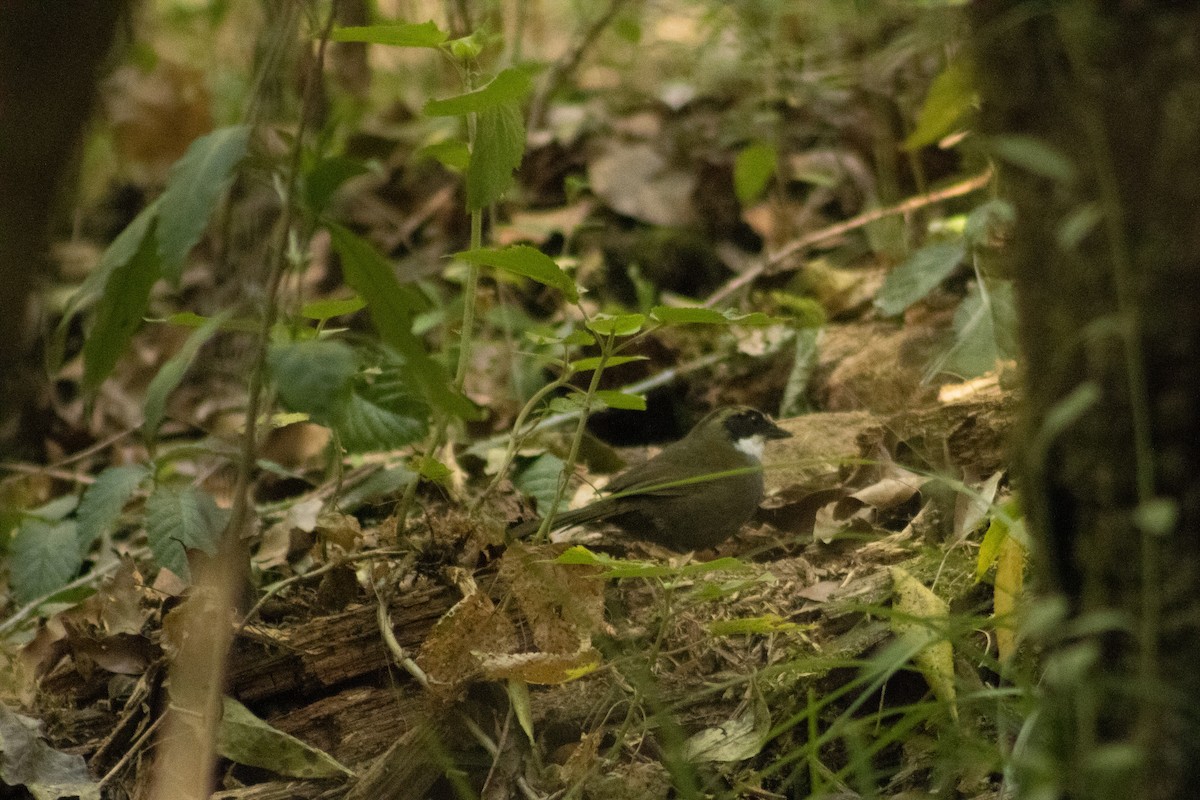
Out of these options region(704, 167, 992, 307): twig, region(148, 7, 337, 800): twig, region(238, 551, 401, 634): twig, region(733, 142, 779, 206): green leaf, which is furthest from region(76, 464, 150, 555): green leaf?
region(733, 142, 779, 206): green leaf

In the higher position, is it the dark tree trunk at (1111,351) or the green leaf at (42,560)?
the dark tree trunk at (1111,351)

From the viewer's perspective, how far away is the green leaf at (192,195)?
1775mm

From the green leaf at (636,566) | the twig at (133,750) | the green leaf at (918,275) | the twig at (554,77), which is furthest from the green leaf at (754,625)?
the twig at (554,77)

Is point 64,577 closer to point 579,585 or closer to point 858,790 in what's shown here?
point 579,585

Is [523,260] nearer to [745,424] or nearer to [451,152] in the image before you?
[451,152]

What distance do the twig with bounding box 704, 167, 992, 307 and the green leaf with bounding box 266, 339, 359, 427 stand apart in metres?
3.29

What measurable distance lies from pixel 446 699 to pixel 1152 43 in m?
2.02

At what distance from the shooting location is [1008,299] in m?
3.87

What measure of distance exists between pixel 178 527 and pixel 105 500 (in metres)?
0.25

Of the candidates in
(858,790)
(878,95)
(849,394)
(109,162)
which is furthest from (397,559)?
(109,162)

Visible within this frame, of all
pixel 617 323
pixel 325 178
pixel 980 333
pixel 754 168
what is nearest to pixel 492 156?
pixel 617 323

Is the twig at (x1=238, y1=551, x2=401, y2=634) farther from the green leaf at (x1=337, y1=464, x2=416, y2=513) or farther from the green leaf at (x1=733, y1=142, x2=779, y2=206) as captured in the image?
the green leaf at (x1=733, y1=142, x2=779, y2=206)

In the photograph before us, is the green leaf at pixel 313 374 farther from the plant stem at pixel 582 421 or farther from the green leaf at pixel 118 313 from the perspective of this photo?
the plant stem at pixel 582 421

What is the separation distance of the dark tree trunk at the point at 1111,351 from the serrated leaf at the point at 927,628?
2.03 ft
